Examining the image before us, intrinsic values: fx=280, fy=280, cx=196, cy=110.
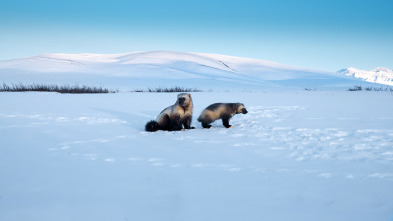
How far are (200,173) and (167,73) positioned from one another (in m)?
33.4

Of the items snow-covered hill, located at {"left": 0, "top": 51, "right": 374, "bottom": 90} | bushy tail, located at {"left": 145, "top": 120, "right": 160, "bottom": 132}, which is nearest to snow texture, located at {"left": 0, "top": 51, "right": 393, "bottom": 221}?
bushy tail, located at {"left": 145, "top": 120, "right": 160, "bottom": 132}

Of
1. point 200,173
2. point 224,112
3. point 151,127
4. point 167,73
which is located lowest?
point 200,173

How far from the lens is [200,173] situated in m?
3.37

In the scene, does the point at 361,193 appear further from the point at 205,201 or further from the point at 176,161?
the point at 176,161

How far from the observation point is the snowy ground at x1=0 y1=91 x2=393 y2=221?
95.9 inches

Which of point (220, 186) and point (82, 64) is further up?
point (82, 64)

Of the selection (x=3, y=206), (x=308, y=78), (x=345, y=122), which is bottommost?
(x=3, y=206)

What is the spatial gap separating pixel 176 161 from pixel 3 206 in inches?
78.8

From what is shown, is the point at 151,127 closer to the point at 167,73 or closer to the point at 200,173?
the point at 200,173

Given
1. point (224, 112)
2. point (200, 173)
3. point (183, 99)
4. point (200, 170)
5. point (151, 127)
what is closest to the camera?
point (200, 173)

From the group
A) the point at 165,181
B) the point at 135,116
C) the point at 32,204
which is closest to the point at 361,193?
the point at 165,181

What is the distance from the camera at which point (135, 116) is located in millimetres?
8508

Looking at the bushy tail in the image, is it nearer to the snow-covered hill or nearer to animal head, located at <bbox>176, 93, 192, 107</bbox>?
animal head, located at <bbox>176, 93, 192, 107</bbox>

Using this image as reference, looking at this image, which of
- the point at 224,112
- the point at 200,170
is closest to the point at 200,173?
the point at 200,170
